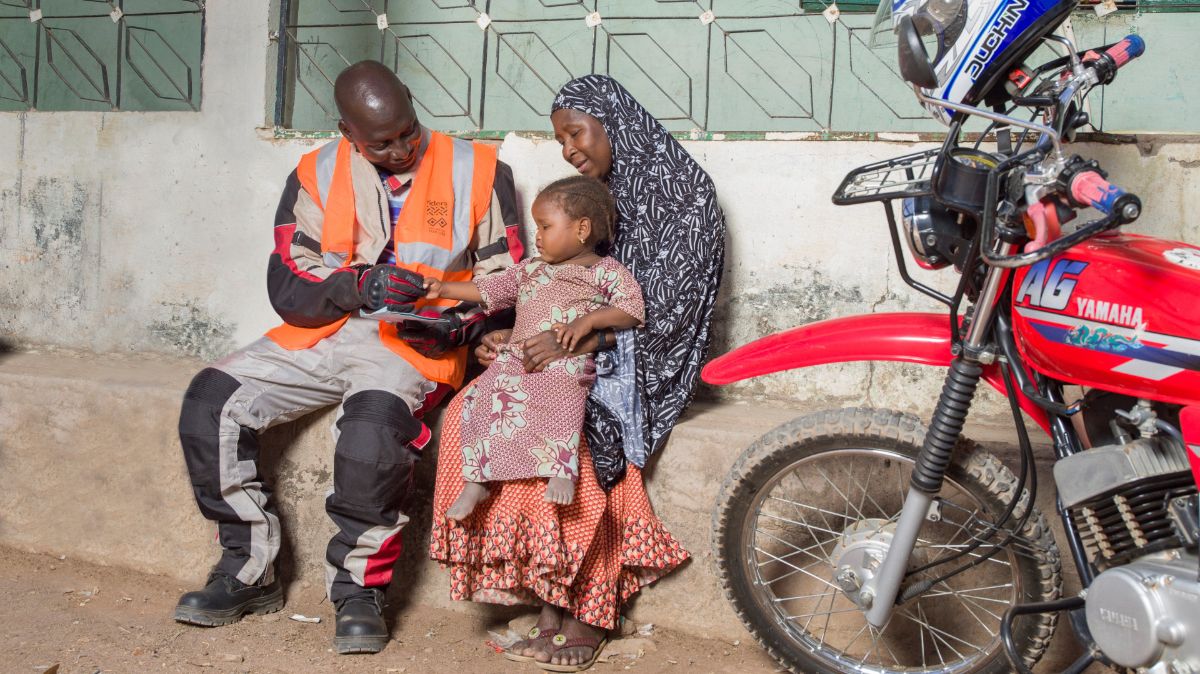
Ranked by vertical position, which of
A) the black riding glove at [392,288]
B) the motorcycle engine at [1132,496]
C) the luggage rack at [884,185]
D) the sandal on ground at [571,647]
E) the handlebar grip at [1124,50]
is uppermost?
the handlebar grip at [1124,50]

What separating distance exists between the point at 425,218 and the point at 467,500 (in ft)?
3.12

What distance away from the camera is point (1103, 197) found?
1704 millimetres

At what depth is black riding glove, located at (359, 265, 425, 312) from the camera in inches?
116

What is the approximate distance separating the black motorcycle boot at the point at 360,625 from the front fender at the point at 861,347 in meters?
1.21

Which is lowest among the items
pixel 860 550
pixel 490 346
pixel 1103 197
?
pixel 860 550

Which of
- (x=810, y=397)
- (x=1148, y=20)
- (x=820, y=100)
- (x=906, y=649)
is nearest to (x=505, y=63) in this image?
(x=820, y=100)

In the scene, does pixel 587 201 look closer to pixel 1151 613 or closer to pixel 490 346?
pixel 490 346

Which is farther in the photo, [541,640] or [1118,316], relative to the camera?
[541,640]

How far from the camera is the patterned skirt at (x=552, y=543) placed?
2809 mm

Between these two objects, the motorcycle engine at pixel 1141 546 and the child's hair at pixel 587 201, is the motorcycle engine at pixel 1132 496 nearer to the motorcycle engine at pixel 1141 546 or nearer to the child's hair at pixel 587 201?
the motorcycle engine at pixel 1141 546

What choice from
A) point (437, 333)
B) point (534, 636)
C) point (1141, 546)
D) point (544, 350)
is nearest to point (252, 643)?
point (534, 636)

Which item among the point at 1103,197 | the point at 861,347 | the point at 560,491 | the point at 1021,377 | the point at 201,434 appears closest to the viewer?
the point at 1103,197

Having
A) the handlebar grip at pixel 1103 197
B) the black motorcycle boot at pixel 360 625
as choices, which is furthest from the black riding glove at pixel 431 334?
the handlebar grip at pixel 1103 197

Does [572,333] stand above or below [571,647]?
above
